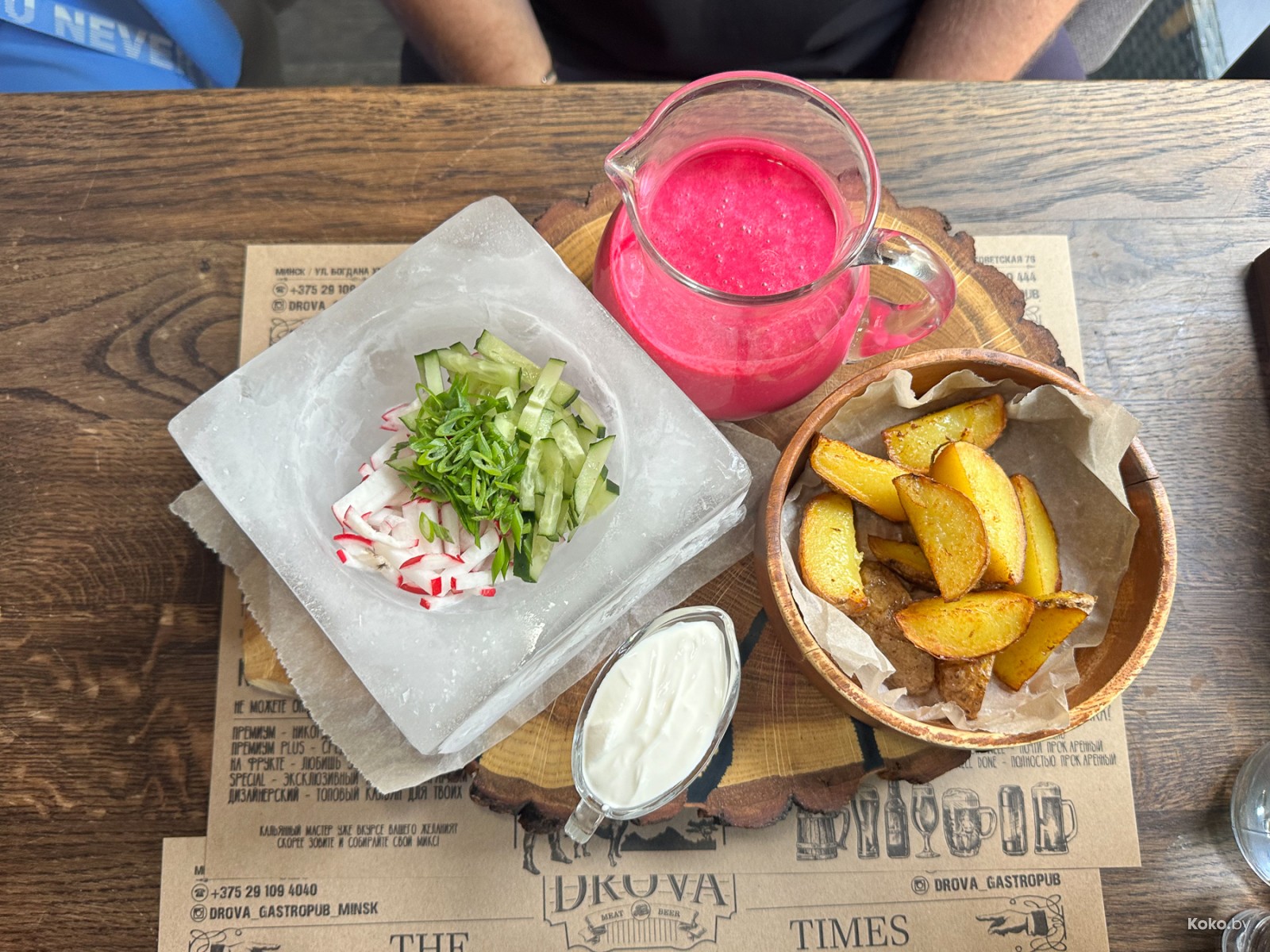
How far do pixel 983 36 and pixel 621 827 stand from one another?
4.18 ft

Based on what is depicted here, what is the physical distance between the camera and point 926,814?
3.76 feet

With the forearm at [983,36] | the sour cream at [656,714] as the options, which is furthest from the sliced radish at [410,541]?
the forearm at [983,36]

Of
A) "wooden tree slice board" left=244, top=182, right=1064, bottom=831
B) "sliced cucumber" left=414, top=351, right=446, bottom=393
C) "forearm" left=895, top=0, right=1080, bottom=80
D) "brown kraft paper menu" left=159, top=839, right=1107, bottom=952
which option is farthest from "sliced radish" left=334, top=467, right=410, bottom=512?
"forearm" left=895, top=0, right=1080, bottom=80

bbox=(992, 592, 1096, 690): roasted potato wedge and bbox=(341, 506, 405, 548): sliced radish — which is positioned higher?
bbox=(341, 506, 405, 548): sliced radish

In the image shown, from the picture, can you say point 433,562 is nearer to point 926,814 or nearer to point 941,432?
point 941,432

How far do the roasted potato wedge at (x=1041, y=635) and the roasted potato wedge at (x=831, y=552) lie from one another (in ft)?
0.57

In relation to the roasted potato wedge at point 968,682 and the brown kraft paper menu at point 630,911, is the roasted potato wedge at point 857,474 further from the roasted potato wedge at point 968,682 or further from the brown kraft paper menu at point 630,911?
the brown kraft paper menu at point 630,911

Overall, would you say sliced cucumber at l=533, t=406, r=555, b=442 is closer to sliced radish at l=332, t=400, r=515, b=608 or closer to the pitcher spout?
sliced radish at l=332, t=400, r=515, b=608

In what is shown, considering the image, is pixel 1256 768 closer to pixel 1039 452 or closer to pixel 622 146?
pixel 1039 452

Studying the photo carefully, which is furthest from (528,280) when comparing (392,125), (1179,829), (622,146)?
(1179,829)

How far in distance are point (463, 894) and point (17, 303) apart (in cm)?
99

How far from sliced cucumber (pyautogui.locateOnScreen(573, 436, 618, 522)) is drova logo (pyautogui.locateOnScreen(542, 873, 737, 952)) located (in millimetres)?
487

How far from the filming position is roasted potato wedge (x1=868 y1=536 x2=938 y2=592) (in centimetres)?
102

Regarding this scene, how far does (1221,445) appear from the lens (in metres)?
1.23
